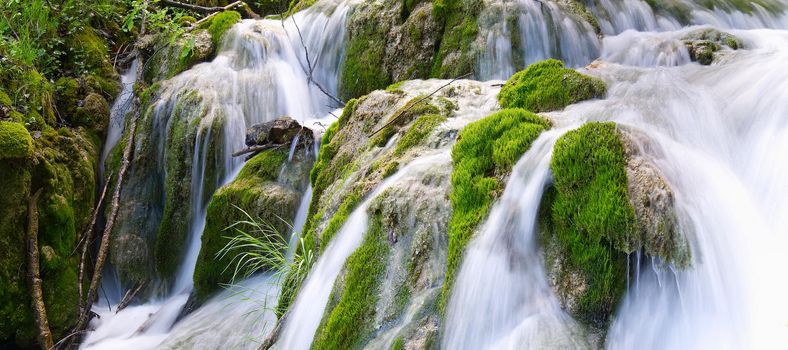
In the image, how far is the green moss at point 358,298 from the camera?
3012 mm

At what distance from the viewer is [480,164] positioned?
3219 mm

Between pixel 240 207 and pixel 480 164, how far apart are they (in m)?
3.33

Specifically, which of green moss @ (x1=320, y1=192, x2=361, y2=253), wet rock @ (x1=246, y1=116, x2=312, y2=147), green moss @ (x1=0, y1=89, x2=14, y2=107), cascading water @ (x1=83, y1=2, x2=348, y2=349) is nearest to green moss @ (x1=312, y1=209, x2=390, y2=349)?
green moss @ (x1=320, y1=192, x2=361, y2=253)

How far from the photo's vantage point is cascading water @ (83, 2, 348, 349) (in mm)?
5719

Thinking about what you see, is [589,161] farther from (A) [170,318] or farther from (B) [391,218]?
(A) [170,318]

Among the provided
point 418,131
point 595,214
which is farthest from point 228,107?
point 595,214

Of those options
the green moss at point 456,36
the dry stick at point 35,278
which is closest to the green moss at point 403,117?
the green moss at point 456,36

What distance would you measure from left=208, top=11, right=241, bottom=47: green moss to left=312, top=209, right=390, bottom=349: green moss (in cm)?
Result: 616

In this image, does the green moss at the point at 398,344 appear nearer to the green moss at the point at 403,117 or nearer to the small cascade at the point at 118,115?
the green moss at the point at 403,117

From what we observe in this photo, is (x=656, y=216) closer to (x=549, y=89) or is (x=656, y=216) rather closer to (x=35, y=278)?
(x=549, y=89)

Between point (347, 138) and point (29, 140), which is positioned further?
point (29, 140)

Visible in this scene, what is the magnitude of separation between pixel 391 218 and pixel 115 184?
16.5 feet

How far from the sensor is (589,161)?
9.23ft

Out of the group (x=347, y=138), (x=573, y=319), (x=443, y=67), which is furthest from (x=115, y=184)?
(x=573, y=319)
